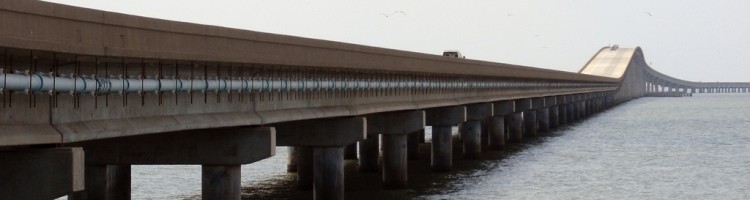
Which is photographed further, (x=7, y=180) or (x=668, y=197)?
(x=668, y=197)

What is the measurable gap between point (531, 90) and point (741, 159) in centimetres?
2338

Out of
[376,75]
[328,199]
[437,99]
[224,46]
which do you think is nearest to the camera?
[224,46]

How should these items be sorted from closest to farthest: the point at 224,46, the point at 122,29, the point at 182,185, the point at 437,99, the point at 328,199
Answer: the point at 122,29
the point at 224,46
the point at 328,199
the point at 182,185
the point at 437,99

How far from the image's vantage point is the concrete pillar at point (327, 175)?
33969 millimetres

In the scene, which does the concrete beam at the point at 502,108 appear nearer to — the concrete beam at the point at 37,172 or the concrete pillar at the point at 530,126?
the concrete pillar at the point at 530,126

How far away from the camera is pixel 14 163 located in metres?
18.2

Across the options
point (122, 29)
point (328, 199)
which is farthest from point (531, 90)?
point (122, 29)

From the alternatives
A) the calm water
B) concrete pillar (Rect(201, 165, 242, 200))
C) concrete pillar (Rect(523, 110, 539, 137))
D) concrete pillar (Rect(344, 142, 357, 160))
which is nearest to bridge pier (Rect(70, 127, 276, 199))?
concrete pillar (Rect(201, 165, 242, 200))

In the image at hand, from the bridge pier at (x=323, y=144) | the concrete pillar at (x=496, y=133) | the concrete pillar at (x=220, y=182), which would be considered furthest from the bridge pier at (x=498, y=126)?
the concrete pillar at (x=220, y=182)

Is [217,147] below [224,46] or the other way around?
below

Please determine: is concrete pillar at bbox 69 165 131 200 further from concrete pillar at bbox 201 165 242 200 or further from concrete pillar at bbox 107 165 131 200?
concrete pillar at bbox 201 165 242 200

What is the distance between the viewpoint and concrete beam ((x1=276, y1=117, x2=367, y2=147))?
3422cm

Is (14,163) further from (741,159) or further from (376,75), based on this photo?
(741,159)

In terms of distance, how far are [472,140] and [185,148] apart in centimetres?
3708
